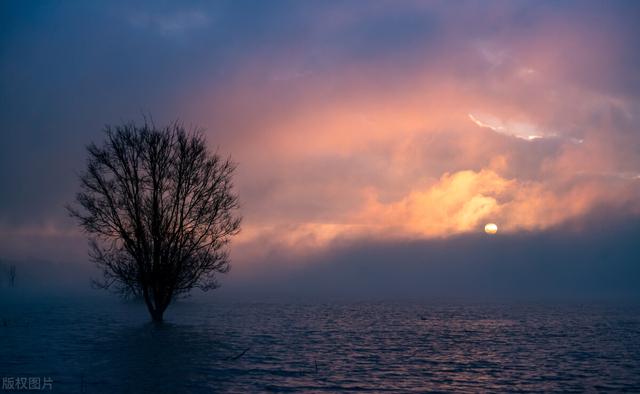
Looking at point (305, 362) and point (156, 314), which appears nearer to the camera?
point (305, 362)

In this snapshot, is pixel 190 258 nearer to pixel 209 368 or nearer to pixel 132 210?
pixel 132 210

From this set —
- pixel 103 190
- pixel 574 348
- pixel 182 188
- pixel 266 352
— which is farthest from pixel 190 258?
pixel 574 348

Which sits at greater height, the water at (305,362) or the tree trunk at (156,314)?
the tree trunk at (156,314)

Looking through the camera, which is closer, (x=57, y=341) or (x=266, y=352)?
(x=266, y=352)

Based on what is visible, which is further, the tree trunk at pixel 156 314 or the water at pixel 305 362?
the tree trunk at pixel 156 314

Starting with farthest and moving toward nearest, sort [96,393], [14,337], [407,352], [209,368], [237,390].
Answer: [14,337] → [407,352] → [209,368] → [237,390] → [96,393]

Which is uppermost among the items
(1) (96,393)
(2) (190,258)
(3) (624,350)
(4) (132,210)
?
(4) (132,210)

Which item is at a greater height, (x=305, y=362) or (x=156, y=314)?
(x=156, y=314)

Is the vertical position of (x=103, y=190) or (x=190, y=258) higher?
(x=103, y=190)

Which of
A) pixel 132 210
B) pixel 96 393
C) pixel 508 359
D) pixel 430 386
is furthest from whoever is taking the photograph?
pixel 132 210

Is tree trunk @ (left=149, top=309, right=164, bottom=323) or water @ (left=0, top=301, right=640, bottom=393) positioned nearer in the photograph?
water @ (left=0, top=301, right=640, bottom=393)

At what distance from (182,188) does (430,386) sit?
24195 millimetres

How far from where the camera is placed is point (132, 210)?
3875 centimetres

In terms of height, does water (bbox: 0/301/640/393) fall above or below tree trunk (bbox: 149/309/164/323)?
below
